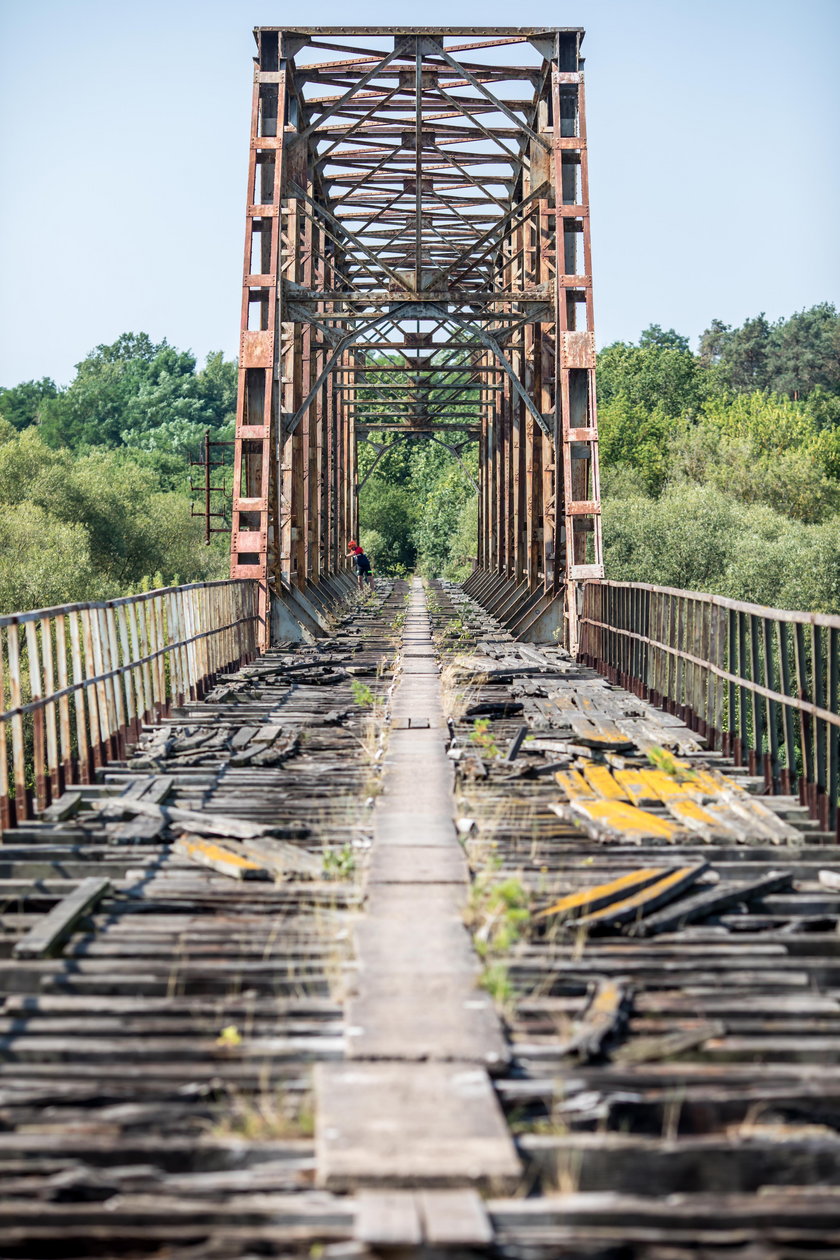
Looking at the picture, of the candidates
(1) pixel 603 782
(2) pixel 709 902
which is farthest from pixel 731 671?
(2) pixel 709 902

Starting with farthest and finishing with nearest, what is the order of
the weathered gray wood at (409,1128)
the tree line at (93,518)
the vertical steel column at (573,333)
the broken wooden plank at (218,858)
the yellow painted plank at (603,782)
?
the tree line at (93,518), the vertical steel column at (573,333), the yellow painted plank at (603,782), the broken wooden plank at (218,858), the weathered gray wood at (409,1128)

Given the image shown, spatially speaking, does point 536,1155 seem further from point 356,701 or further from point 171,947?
point 356,701

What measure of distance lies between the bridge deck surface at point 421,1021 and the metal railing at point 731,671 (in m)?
0.61

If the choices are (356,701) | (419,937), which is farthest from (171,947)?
(356,701)

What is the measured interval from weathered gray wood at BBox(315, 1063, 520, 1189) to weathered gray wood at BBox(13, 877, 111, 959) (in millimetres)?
1698

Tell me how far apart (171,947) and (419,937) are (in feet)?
3.42

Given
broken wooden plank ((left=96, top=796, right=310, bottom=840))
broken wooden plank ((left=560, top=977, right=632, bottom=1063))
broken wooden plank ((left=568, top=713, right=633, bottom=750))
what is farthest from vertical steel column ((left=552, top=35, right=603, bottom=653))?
broken wooden plank ((left=560, top=977, right=632, bottom=1063))

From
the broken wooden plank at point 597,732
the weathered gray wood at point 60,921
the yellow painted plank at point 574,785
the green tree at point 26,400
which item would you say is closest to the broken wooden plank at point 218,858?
the weathered gray wood at point 60,921

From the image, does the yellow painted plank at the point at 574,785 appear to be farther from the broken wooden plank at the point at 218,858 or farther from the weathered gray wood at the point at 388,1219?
the weathered gray wood at the point at 388,1219

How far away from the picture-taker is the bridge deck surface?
3.69m

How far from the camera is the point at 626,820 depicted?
8273 millimetres

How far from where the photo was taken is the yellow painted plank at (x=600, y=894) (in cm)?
630

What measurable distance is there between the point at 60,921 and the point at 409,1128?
249cm

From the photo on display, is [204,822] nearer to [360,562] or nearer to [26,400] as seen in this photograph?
[360,562]
